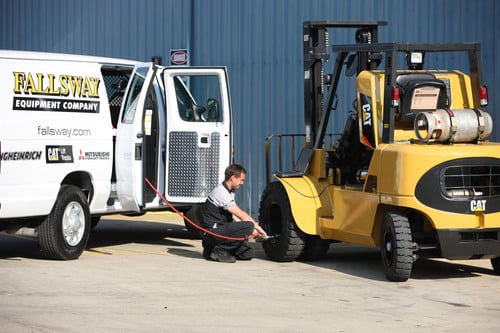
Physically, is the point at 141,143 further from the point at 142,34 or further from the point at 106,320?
the point at 142,34

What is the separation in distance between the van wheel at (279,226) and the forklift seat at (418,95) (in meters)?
1.83

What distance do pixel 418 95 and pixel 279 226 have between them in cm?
249

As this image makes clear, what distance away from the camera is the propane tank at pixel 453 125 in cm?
1189

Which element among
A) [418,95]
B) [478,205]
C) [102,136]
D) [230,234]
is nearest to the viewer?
[478,205]

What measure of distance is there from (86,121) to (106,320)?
15.5 feet

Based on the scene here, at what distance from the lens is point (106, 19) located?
21953 millimetres

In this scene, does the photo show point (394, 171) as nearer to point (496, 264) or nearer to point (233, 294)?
point (496, 264)

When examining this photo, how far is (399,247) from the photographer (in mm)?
11695

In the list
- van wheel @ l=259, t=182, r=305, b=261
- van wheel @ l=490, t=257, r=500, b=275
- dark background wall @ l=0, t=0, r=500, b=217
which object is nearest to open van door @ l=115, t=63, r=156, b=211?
van wheel @ l=259, t=182, r=305, b=261

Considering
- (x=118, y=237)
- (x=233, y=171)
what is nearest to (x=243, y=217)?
(x=233, y=171)

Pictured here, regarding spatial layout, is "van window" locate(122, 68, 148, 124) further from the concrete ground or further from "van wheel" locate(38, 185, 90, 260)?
the concrete ground

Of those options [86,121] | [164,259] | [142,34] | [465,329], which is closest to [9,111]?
[86,121]

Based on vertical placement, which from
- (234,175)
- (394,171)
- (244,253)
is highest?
(394,171)

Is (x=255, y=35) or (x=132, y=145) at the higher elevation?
(x=255, y=35)
